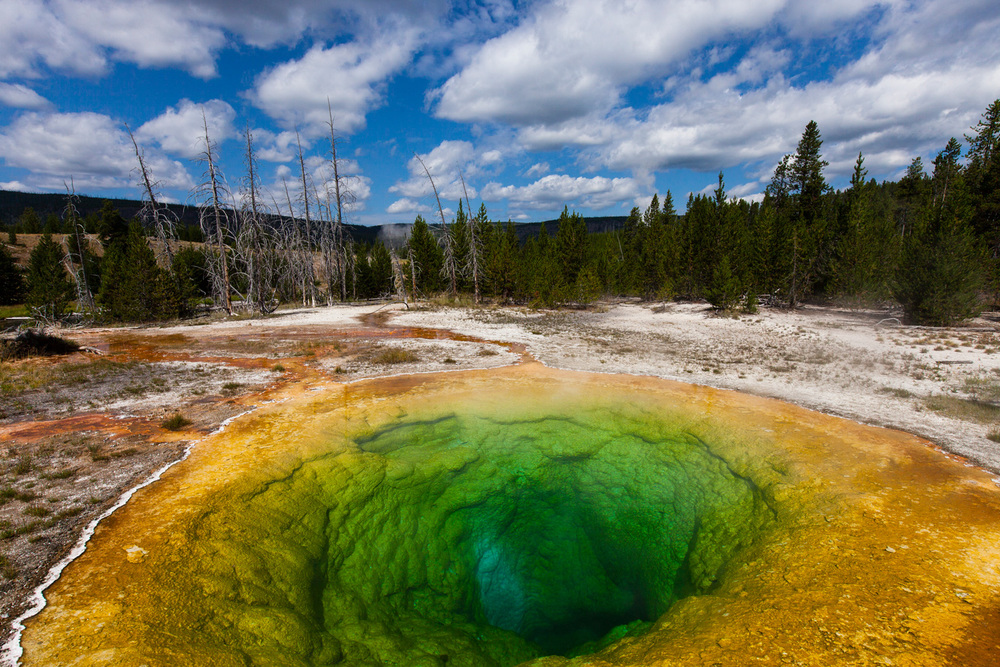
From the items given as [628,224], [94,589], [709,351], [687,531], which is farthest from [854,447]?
[628,224]

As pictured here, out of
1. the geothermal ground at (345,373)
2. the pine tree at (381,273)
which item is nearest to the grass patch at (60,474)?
the geothermal ground at (345,373)

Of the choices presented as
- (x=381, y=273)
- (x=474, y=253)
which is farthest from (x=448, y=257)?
(x=381, y=273)

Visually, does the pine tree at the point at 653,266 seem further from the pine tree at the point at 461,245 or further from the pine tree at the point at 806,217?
the pine tree at the point at 461,245

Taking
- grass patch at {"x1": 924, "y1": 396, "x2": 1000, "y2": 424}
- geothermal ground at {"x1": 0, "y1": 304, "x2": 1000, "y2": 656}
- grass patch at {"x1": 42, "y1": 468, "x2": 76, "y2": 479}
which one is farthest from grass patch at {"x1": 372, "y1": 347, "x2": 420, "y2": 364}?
grass patch at {"x1": 924, "y1": 396, "x2": 1000, "y2": 424}

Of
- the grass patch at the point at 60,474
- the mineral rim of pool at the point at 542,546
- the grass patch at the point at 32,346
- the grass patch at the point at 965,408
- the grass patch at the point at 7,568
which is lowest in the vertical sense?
the mineral rim of pool at the point at 542,546

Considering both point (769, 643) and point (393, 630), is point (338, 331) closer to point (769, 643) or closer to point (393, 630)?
→ point (393, 630)
